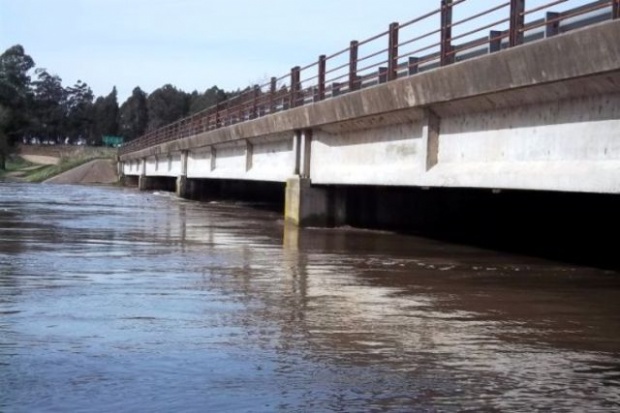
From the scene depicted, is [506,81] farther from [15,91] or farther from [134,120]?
[134,120]

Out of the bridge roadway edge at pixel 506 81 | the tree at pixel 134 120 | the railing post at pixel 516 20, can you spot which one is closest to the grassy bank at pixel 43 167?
the tree at pixel 134 120

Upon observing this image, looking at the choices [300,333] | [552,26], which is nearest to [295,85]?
[552,26]

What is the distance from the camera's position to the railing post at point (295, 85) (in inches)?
982

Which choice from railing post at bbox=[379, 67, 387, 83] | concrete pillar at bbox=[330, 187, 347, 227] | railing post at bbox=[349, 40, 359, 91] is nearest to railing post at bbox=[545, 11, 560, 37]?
railing post at bbox=[379, 67, 387, 83]

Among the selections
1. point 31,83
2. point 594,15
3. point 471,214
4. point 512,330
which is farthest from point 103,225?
point 31,83

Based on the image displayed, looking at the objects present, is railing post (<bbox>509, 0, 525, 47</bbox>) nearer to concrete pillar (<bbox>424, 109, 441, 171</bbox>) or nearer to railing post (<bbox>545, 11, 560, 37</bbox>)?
railing post (<bbox>545, 11, 560, 37</bbox>)

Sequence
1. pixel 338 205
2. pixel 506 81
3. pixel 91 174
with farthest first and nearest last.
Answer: pixel 91 174, pixel 338 205, pixel 506 81

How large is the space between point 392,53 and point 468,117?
3356mm

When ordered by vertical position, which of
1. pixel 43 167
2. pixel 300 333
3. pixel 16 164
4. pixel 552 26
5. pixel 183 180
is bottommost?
pixel 300 333

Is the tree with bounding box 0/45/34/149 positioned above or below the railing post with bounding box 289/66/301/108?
above

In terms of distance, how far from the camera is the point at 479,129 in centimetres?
1451

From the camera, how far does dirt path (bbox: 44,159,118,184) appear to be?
296ft

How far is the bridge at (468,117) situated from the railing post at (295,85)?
0.14 feet

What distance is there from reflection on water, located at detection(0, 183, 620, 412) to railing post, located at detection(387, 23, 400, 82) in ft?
15.3
